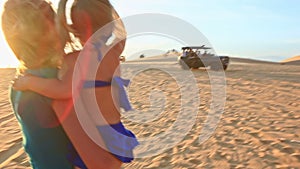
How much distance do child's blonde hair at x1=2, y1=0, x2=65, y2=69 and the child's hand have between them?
0.15 ft

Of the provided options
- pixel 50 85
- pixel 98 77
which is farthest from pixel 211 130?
pixel 50 85

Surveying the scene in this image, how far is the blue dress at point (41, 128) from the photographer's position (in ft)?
4.02

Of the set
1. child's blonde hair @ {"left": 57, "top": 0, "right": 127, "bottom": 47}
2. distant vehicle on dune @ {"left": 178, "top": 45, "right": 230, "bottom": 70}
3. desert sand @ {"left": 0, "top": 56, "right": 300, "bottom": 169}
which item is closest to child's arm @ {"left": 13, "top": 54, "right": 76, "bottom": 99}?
child's blonde hair @ {"left": 57, "top": 0, "right": 127, "bottom": 47}

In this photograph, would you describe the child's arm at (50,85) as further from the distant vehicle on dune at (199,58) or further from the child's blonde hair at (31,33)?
the distant vehicle on dune at (199,58)

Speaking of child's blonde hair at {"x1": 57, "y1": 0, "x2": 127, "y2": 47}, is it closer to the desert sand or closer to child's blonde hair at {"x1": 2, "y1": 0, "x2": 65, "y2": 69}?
child's blonde hair at {"x1": 2, "y1": 0, "x2": 65, "y2": 69}

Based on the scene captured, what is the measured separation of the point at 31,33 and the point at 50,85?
20 cm

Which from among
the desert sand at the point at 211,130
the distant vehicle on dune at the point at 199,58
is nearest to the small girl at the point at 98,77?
the desert sand at the point at 211,130

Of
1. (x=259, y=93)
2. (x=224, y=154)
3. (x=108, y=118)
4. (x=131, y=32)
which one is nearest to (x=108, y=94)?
(x=108, y=118)

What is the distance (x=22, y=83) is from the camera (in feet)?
3.92

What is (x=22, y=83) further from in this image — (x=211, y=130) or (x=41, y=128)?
(x=211, y=130)

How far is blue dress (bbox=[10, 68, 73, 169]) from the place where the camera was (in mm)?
1226

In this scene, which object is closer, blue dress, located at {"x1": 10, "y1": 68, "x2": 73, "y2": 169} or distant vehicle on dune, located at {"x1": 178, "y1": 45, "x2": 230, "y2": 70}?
blue dress, located at {"x1": 10, "y1": 68, "x2": 73, "y2": 169}

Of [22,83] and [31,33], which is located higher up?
[31,33]

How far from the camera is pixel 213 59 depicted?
17719 mm
